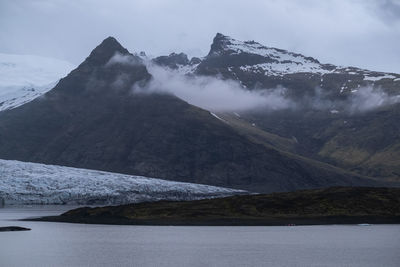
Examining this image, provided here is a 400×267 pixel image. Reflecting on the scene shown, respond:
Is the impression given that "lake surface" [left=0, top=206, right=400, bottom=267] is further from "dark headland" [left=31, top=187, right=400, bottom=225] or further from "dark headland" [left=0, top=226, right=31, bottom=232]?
"dark headland" [left=31, top=187, right=400, bottom=225]

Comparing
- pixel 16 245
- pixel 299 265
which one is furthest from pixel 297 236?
pixel 16 245

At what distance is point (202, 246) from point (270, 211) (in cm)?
6280

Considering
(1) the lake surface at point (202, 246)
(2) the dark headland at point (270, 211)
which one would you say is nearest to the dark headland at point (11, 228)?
(1) the lake surface at point (202, 246)

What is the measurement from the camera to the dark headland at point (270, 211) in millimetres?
162375

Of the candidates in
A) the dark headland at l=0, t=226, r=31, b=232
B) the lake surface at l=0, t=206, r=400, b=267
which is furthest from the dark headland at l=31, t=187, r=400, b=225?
the dark headland at l=0, t=226, r=31, b=232

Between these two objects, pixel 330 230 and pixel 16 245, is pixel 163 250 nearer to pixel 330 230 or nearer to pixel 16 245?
pixel 16 245

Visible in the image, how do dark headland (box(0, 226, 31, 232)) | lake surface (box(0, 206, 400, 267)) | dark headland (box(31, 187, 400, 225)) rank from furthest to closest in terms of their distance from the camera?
dark headland (box(31, 187, 400, 225)), dark headland (box(0, 226, 31, 232)), lake surface (box(0, 206, 400, 267))

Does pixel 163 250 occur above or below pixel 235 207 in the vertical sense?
below

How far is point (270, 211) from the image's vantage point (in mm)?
171750

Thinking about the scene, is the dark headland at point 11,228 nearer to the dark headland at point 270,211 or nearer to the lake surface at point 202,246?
the lake surface at point 202,246

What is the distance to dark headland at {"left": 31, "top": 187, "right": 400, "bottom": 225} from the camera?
162 meters

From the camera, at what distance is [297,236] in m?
128

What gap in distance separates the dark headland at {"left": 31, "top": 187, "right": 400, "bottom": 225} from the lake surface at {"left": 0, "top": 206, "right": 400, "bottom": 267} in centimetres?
1028

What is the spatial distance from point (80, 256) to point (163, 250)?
533 inches
